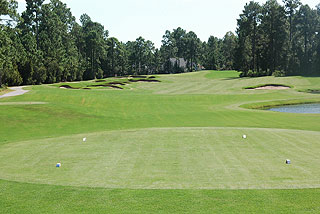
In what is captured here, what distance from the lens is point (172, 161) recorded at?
418 inches

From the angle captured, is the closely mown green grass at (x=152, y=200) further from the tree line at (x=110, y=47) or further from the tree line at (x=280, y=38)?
the tree line at (x=280, y=38)

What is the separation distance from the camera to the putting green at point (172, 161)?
8469 millimetres

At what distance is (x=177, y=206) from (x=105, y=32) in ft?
465

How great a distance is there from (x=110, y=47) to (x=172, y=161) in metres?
123

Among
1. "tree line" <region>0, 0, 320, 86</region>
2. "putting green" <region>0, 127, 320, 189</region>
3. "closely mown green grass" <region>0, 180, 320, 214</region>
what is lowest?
"putting green" <region>0, 127, 320, 189</region>

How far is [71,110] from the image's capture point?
96.4 ft

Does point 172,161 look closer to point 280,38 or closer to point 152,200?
point 152,200

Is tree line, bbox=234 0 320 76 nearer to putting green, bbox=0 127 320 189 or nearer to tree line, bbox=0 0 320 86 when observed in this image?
tree line, bbox=0 0 320 86

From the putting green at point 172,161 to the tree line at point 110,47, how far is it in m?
35.9

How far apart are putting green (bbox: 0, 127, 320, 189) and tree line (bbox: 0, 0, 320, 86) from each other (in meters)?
35.9

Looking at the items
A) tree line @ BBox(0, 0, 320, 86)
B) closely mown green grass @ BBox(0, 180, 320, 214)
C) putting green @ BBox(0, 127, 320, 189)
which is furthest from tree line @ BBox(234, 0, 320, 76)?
closely mown green grass @ BBox(0, 180, 320, 214)

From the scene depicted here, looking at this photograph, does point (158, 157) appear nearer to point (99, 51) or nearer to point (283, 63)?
point (283, 63)

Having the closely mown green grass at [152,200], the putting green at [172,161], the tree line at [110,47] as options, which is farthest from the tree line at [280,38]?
the closely mown green grass at [152,200]

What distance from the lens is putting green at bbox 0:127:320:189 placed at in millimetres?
8469
